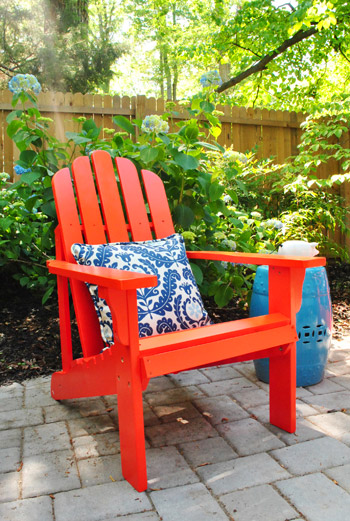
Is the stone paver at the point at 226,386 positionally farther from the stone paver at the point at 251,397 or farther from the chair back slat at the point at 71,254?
the chair back slat at the point at 71,254

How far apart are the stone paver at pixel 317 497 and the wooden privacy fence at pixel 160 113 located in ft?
10.5

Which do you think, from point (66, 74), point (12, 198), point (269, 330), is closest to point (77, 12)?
point (66, 74)

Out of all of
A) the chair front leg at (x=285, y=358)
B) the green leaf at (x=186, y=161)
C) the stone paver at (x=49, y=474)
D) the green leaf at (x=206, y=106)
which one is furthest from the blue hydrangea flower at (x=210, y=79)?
the stone paver at (x=49, y=474)

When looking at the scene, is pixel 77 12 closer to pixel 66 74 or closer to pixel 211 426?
pixel 66 74

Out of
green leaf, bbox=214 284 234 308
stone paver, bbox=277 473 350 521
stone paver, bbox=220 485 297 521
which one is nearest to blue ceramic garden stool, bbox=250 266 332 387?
green leaf, bbox=214 284 234 308

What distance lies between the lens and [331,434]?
1.72m

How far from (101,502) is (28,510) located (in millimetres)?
207

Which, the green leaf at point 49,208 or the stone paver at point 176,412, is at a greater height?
the green leaf at point 49,208

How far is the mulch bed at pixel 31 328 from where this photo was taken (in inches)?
97.0

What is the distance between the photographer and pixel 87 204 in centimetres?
209

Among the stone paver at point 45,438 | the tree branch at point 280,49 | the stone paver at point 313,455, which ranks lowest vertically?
the stone paver at point 45,438

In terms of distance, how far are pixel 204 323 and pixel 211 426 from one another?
41 centimetres

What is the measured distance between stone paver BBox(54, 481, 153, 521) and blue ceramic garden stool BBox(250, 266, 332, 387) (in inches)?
40.8

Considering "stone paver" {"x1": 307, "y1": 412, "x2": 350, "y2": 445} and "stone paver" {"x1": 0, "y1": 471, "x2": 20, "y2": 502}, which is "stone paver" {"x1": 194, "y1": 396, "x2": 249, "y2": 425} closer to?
"stone paver" {"x1": 307, "y1": 412, "x2": 350, "y2": 445}
